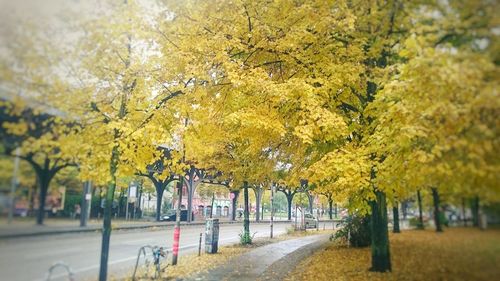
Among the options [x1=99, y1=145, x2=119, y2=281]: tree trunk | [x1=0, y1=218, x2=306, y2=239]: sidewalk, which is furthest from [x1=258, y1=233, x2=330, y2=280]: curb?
[x1=0, y1=218, x2=306, y2=239]: sidewalk

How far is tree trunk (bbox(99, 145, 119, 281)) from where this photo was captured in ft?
19.5

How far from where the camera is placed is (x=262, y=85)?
6957 mm

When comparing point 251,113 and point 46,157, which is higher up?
point 251,113

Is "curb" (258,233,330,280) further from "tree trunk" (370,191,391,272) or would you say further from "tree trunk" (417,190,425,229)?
"tree trunk" (417,190,425,229)

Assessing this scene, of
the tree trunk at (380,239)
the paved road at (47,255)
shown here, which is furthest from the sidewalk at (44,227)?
the tree trunk at (380,239)

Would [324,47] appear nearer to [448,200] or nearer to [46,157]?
[448,200]

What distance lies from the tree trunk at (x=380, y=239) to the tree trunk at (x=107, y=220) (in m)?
5.98

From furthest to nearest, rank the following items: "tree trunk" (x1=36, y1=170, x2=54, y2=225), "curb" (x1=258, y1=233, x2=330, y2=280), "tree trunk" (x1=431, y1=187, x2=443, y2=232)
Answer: "curb" (x1=258, y1=233, x2=330, y2=280) < "tree trunk" (x1=36, y1=170, x2=54, y2=225) < "tree trunk" (x1=431, y1=187, x2=443, y2=232)

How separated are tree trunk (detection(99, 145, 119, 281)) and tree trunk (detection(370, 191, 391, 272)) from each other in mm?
5983

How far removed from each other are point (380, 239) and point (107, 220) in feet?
20.7

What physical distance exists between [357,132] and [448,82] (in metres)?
4.91

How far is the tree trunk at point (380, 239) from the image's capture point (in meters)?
8.35

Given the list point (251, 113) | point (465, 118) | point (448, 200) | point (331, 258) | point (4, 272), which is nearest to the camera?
point (465, 118)

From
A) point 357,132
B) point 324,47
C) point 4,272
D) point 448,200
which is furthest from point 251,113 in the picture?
point 4,272
